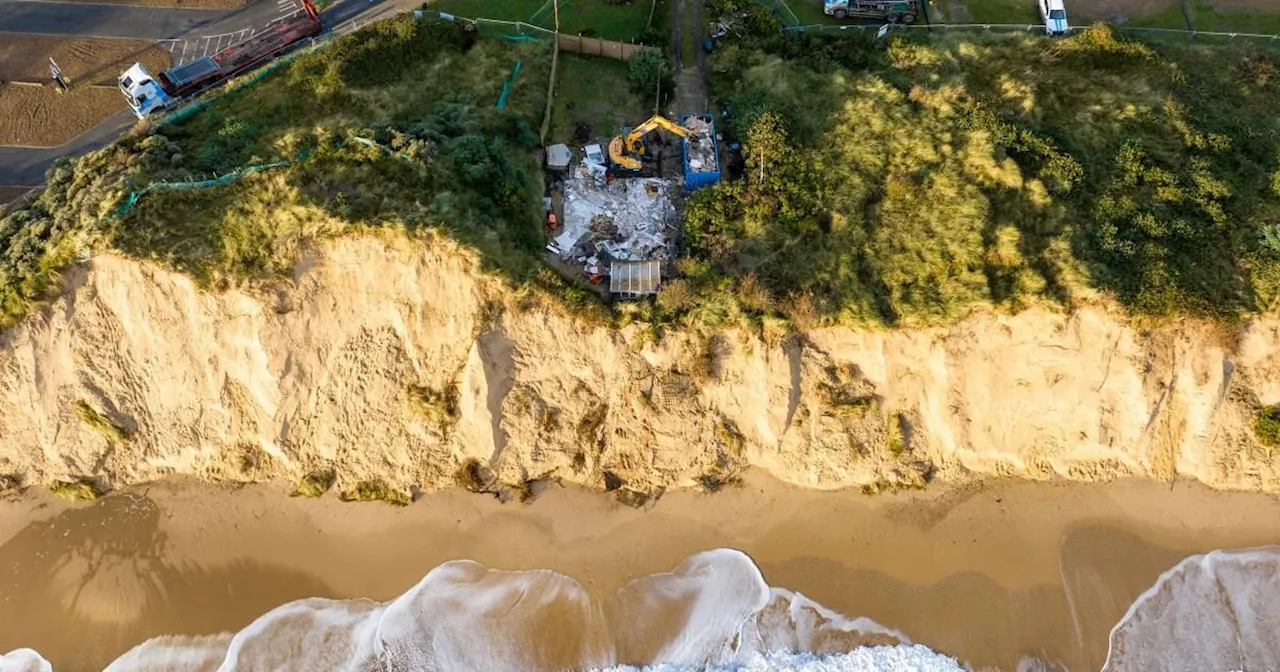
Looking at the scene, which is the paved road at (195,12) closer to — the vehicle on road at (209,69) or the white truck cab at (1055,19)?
the vehicle on road at (209,69)

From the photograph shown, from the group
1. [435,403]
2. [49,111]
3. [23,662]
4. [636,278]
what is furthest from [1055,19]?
[23,662]

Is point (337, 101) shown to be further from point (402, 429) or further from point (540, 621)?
point (540, 621)

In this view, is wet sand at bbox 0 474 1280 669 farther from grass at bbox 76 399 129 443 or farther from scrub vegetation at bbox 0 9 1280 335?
scrub vegetation at bbox 0 9 1280 335

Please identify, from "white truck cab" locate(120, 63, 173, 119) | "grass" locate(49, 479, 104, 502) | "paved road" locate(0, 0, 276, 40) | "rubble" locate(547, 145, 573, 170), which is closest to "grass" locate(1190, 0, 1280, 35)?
"rubble" locate(547, 145, 573, 170)

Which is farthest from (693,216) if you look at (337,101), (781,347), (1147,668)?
(1147,668)

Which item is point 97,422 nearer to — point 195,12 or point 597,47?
point 195,12

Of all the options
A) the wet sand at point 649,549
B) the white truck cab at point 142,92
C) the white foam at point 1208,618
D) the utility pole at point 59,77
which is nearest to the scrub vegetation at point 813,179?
the white truck cab at point 142,92
